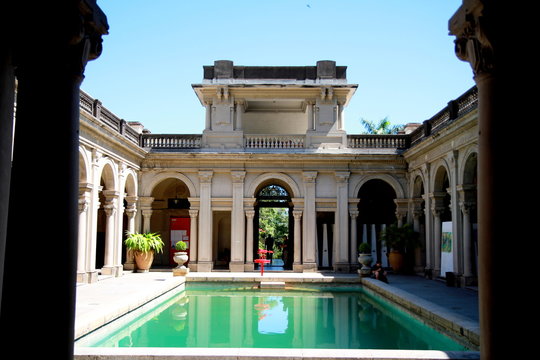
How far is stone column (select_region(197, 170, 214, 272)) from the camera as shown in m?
22.4

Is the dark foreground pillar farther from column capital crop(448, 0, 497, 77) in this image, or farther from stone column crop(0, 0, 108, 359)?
stone column crop(0, 0, 108, 359)

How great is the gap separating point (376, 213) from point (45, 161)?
73.1 ft

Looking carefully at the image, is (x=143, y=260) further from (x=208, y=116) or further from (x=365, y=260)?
(x=365, y=260)

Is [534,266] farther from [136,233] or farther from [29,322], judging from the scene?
[136,233]

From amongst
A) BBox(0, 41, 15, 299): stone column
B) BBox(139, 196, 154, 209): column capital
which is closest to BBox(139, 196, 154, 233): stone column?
BBox(139, 196, 154, 209): column capital

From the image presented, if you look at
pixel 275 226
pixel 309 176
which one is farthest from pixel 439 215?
pixel 275 226

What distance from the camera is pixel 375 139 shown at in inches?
905

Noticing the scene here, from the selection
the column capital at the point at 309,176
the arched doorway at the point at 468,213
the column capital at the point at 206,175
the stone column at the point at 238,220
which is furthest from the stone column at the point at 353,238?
the arched doorway at the point at 468,213

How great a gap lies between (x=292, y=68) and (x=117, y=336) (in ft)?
52.8

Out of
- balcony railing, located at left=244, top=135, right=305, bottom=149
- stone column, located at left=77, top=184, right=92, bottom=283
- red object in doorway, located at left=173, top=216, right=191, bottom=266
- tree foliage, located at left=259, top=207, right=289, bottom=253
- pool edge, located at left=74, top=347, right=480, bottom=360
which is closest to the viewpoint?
pool edge, located at left=74, top=347, right=480, bottom=360

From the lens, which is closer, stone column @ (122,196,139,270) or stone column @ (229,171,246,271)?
stone column @ (122,196,139,270)

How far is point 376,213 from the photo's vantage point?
24.8 meters

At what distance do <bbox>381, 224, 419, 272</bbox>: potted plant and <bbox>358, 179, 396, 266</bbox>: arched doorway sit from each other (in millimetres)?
2571

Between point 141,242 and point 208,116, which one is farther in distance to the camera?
point 208,116
